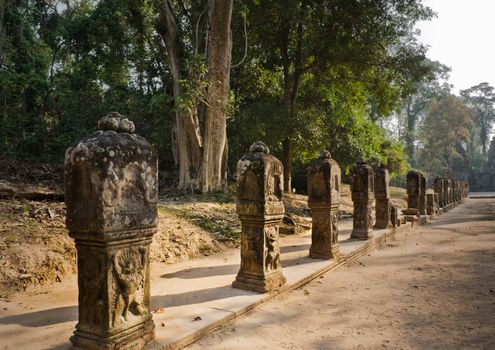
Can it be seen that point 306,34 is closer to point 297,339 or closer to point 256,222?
point 256,222

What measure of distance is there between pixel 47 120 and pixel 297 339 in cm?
1552

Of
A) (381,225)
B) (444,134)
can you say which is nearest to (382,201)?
(381,225)

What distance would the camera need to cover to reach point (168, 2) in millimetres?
11891

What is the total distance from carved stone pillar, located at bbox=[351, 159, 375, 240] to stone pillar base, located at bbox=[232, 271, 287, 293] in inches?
170

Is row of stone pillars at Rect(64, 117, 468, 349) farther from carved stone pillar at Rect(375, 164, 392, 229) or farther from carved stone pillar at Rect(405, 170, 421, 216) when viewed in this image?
carved stone pillar at Rect(405, 170, 421, 216)

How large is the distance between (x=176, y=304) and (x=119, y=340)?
1.37 meters

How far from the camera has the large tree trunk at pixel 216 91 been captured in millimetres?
11500

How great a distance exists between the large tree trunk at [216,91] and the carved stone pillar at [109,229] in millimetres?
8381

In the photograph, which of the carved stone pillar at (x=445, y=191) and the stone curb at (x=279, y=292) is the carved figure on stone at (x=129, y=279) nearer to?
the stone curb at (x=279, y=292)

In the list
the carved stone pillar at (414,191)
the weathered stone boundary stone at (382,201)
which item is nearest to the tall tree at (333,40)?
the carved stone pillar at (414,191)

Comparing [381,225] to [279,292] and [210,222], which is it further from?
[279,292]

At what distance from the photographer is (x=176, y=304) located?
4184 mm

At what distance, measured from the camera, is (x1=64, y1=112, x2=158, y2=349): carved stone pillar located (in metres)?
2.79

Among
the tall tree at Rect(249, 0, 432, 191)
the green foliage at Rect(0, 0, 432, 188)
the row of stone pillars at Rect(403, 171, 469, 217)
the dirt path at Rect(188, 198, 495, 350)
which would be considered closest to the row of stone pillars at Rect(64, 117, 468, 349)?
the dirt path at Rect(188, 198, 495, 350)
